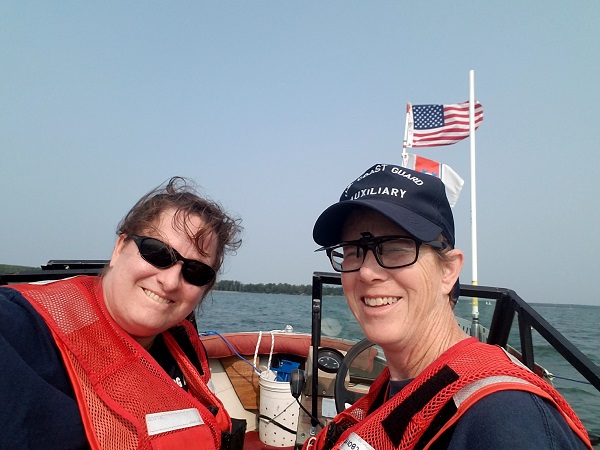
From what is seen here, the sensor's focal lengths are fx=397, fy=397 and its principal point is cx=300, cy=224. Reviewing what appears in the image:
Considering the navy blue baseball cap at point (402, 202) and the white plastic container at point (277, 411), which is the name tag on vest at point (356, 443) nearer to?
the navy blue baseball cap at point (402, 202)

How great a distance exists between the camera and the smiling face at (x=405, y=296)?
1.48 m

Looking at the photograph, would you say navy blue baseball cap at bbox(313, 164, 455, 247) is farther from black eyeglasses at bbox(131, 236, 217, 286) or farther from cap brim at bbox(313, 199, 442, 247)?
black eyeglasses at bbox(131, 236, 217, 286)

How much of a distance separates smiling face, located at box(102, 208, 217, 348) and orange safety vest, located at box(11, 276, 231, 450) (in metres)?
0.07

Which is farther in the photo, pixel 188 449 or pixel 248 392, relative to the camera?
pixel 248 392

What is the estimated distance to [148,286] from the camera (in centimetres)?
191

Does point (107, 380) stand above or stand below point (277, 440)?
above

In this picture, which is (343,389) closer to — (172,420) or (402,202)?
(172,420)

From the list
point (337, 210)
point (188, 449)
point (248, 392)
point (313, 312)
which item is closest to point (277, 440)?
point (248, 392)

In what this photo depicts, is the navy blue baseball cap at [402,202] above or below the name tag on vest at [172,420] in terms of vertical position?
above

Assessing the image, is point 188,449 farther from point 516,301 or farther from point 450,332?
point 516,301

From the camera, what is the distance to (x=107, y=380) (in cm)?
161

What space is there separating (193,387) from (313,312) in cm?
111

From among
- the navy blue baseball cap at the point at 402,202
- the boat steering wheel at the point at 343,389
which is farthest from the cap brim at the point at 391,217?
the boat steering wheel at the point at 343,389

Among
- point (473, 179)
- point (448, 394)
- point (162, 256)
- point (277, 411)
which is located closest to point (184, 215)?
point (162, 256)
